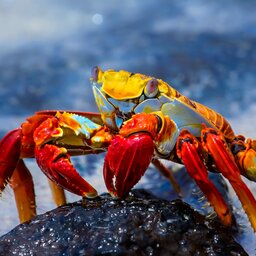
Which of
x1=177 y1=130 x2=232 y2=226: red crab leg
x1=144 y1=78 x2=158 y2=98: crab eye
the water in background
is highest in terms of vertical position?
the water in background

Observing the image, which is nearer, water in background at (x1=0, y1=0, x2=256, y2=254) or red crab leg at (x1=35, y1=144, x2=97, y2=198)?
red crab leg at (x1=35, y1=144, x2=97, y2=198)

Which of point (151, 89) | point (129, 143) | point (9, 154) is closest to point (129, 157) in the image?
point (129, 143)

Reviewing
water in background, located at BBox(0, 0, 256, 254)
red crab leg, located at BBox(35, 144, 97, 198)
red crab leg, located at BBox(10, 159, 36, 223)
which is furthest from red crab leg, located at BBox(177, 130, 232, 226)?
water in background, located at BBox(0, 0, 256, 254)

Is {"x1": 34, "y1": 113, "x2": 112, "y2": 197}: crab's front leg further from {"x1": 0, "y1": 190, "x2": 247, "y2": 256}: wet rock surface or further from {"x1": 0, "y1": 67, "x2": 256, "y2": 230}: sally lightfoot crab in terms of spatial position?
{"x1": 0, "y1": 190, "x2": 247, "y2": 256}: wet rock surface

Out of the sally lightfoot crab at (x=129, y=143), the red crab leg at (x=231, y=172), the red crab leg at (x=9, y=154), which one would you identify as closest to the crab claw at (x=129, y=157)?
the sally lightfoot crab at (x=129, y=143)

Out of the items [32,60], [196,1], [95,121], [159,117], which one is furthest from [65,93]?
[159,117]

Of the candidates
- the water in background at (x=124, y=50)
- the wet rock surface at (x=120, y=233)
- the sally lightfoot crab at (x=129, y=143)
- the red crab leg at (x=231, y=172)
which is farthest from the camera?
the water in background at (x=124, y=50)

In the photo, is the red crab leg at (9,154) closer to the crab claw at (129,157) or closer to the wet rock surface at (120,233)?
the wet rock surface at (120,233)
